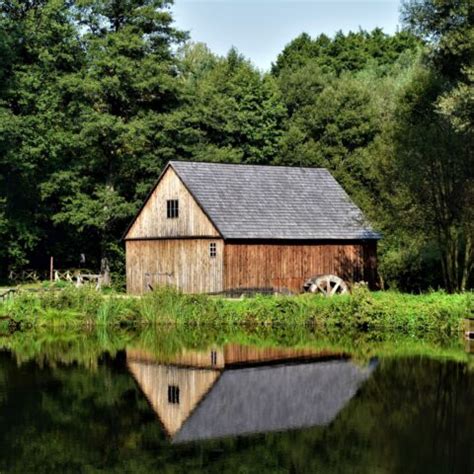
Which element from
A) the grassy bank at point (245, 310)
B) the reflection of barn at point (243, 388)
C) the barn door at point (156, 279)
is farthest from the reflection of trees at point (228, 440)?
the barn door at point (156, 279)

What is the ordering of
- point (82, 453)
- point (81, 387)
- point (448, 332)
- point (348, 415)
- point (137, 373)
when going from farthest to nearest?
1. point (448, 332)
2. point (137, 373)
3. point (81, 387)
4. point (348, 415)
5. point (82, 453)

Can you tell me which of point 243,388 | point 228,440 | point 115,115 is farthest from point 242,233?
point 228,440

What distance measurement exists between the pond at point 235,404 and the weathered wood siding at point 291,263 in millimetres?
7685

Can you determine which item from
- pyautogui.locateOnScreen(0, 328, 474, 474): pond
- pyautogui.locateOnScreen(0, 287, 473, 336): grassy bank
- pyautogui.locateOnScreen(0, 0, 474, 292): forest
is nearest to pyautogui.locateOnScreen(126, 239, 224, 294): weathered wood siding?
pyautogui.locateOnScreen(0, 0, 474, 292): forest

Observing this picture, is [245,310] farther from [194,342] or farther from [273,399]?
[273,399]

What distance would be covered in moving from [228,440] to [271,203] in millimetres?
23401

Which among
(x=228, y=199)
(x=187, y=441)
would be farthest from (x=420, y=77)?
(x=187, y=441)

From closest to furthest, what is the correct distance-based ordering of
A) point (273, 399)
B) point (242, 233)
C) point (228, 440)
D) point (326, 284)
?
point (228, 440)
point (273, 399)
point (242, 233)
point (326, 284)

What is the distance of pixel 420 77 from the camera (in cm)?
4256

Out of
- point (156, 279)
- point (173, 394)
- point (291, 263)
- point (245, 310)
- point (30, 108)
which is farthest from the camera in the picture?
point (30, 108)

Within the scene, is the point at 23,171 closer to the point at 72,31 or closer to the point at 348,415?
the point at 72,31

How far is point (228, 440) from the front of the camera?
635 inches

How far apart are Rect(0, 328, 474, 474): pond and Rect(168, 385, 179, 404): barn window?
26 millimetres

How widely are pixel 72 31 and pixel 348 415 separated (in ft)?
110
